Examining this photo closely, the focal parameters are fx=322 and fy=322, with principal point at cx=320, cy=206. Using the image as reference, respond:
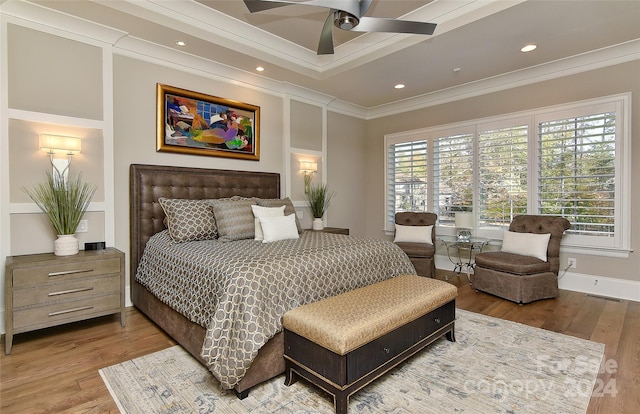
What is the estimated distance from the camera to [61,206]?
111 inches

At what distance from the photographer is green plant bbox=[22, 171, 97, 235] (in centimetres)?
282

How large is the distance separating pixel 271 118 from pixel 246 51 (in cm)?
118

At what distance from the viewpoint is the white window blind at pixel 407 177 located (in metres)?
5.46

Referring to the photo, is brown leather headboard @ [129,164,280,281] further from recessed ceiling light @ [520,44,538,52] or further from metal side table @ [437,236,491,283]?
recessed ceiling light @ [520,44,538,52]

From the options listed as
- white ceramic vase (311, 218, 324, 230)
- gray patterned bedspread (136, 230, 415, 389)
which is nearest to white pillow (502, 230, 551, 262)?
gray patterned bedspread (136, 230, 415, 389)

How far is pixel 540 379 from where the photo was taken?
2.11 m

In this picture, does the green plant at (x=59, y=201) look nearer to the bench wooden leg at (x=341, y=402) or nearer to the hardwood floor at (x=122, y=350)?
the hardwood floor at (x=122, y=350)

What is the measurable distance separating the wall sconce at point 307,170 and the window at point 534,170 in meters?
1.69

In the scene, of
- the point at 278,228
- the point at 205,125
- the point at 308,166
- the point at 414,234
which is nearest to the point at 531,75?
the point at 414,234

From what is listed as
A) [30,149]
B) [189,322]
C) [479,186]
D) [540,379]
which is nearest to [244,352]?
[189,322]

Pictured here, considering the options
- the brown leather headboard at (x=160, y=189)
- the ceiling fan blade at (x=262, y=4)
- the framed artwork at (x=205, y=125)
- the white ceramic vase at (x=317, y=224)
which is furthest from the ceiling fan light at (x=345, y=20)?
the white ceramic vase at (x=317, y=224)

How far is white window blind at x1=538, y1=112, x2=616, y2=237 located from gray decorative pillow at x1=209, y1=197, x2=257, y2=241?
3.74m

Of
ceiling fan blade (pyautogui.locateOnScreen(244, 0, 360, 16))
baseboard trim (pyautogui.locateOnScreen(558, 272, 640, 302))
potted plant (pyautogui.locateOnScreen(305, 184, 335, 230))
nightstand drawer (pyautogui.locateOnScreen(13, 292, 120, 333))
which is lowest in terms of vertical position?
baseboard trim (pyautogui.locateOnScreen(558, 272, 640, 302))

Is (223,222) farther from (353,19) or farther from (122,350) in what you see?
(353,19)
